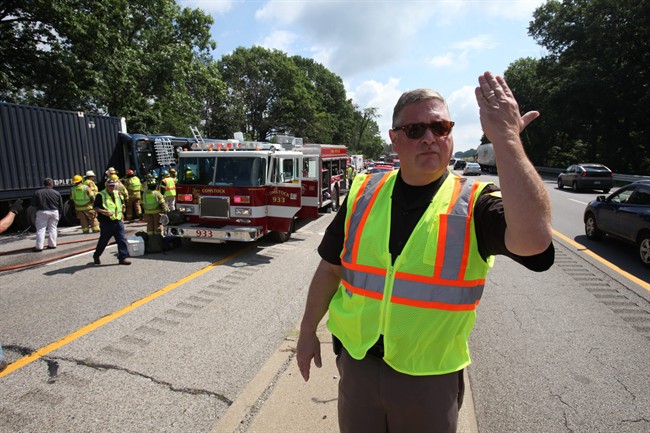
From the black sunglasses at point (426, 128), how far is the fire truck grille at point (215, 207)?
7362mm

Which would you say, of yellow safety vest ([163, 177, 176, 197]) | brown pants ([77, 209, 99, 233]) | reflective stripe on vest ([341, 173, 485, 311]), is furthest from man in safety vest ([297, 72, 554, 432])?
yellow safety vest ([163, 177, 176, 197])

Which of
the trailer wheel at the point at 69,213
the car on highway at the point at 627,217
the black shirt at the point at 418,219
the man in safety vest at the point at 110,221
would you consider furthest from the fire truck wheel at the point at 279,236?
the black shirt at the point at 418,219

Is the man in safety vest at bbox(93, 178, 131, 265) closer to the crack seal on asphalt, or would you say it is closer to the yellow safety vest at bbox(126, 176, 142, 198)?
the crack seal on asphalt

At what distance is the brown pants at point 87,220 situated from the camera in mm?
10861

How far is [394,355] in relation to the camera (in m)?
1.63

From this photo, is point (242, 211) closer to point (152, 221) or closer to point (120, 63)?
point (152, 221)

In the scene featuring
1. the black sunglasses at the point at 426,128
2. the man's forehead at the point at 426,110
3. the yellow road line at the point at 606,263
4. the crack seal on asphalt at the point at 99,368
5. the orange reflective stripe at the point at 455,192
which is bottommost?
the crack seal on asphalt at the point at 99,368

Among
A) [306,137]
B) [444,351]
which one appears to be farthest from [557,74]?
[444,351]

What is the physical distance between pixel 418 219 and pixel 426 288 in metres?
0.31

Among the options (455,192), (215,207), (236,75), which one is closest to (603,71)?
(236,75)

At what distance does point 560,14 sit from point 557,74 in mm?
5515

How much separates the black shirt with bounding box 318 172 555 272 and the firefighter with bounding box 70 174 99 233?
419 inches

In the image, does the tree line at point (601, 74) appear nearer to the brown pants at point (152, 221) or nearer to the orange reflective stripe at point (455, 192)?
the brown pants at point (152, 221)

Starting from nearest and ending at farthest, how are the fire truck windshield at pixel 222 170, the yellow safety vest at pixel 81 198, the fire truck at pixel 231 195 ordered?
the fire truck at pixel 231 195 → the fire truck windshield at pixel 222 170 → the yellow safety vest at pixel 81 198
